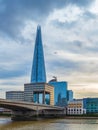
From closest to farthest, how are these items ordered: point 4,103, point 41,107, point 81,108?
point 4,103
point 41,107
point 81,108

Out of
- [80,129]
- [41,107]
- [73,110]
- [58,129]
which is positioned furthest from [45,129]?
[73,110]

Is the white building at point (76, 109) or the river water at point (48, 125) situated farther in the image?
the white building at point (76, 109)

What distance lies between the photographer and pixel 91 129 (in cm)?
6475

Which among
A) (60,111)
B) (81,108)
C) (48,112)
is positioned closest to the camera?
(48,112)

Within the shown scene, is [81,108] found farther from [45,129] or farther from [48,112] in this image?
[45,129]

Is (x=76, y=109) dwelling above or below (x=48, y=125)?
above

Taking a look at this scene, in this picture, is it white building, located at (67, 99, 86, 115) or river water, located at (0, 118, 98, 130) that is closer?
river water, located at (0, 118, 98, 130)

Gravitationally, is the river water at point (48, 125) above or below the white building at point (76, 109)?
below

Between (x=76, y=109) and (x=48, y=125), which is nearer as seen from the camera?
(x=48, y=125)

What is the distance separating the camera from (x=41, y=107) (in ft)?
434

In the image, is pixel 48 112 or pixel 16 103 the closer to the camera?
pixel 16 103

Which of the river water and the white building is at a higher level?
the white building

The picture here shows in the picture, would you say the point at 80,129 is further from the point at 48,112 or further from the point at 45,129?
the point at 48,112

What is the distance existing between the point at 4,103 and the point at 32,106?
29055 mm
